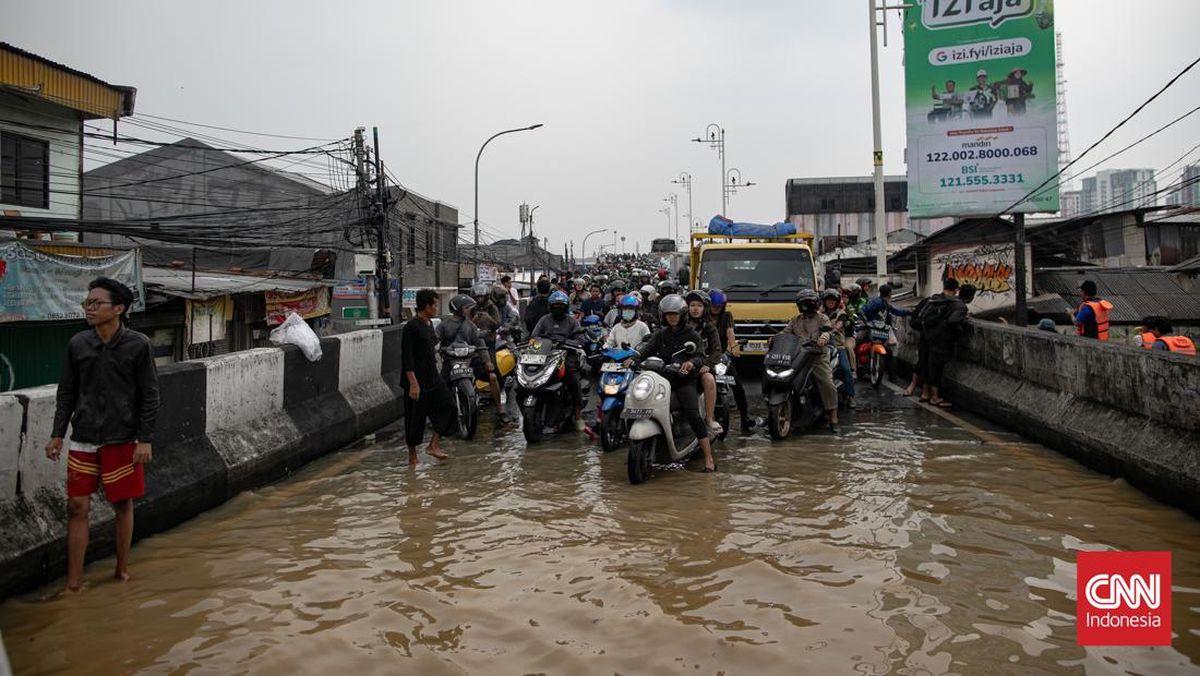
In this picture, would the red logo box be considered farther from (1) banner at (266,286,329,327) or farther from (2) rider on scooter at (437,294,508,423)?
(1) banner at (266,286,329,327)

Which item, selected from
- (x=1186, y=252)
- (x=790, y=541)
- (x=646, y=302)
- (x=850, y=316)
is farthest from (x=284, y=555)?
(x=1186, y=252)

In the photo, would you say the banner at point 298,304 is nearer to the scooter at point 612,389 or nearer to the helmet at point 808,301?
the scooter at point 612,389

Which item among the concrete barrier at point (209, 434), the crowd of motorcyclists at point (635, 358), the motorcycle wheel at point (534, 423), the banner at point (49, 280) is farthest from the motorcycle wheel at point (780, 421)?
the banner at point (49, 280)

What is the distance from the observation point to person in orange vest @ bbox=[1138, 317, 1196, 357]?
925cm

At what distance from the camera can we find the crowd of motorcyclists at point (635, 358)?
762 cm

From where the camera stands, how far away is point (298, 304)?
64.8 ft

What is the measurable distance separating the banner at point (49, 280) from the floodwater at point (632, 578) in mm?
7693

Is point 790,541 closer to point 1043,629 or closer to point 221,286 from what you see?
point 1043,629

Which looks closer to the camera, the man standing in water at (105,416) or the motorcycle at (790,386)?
the man standing in water at (105,416)

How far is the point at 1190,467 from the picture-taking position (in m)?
5.68

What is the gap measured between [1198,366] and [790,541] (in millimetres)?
3147

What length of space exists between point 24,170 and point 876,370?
15.7 metres

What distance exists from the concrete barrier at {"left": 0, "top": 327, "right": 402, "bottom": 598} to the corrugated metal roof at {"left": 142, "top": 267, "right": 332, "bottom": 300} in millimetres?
6075

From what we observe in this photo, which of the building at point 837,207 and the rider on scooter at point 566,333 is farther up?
the building at point 837,207
